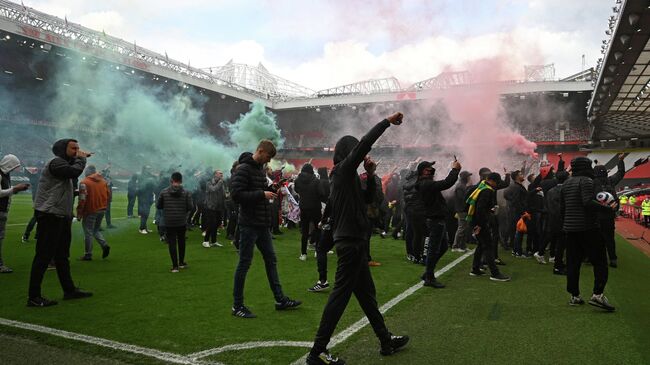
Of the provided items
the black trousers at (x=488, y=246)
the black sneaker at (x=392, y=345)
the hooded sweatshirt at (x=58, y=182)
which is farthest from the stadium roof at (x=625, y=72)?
the hooded sweatshirt at (x=58, y=182)

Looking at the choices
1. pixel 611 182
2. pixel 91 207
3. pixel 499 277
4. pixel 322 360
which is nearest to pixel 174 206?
pixel 91 207

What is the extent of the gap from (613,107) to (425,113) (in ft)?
53.1

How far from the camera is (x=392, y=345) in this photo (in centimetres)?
359

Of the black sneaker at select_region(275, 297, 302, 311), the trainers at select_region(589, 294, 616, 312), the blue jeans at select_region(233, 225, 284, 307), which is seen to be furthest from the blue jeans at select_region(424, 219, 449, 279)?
the blue jeans at select_region(233, 225, 284, 307)

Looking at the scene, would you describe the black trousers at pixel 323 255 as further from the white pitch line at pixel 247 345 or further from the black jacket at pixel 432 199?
the white pitch line at pixel 247 345

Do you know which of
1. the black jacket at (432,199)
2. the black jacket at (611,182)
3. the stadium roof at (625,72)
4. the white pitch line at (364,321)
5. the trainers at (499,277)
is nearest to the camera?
the white pitch line at (364,321)

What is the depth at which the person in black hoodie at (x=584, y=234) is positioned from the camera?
16.1 ft

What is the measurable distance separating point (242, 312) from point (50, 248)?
2417mm

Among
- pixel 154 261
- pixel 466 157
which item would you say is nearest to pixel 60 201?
pixel 154 261

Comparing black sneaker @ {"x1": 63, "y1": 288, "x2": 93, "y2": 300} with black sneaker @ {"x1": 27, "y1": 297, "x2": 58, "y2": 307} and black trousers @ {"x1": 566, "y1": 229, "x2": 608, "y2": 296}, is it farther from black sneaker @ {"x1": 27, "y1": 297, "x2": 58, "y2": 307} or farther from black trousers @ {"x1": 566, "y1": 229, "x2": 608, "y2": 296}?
black trousers @ {"x1": 566, "y1": 229, "x2": 608, "y2": 296}

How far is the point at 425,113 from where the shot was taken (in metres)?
38.2

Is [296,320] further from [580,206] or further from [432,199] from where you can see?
[580,206]

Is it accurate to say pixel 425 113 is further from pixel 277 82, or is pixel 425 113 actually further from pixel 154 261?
pixel 277 82

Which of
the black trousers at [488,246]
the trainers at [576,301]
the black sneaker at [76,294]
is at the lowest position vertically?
the black sneaker at [76,294]
